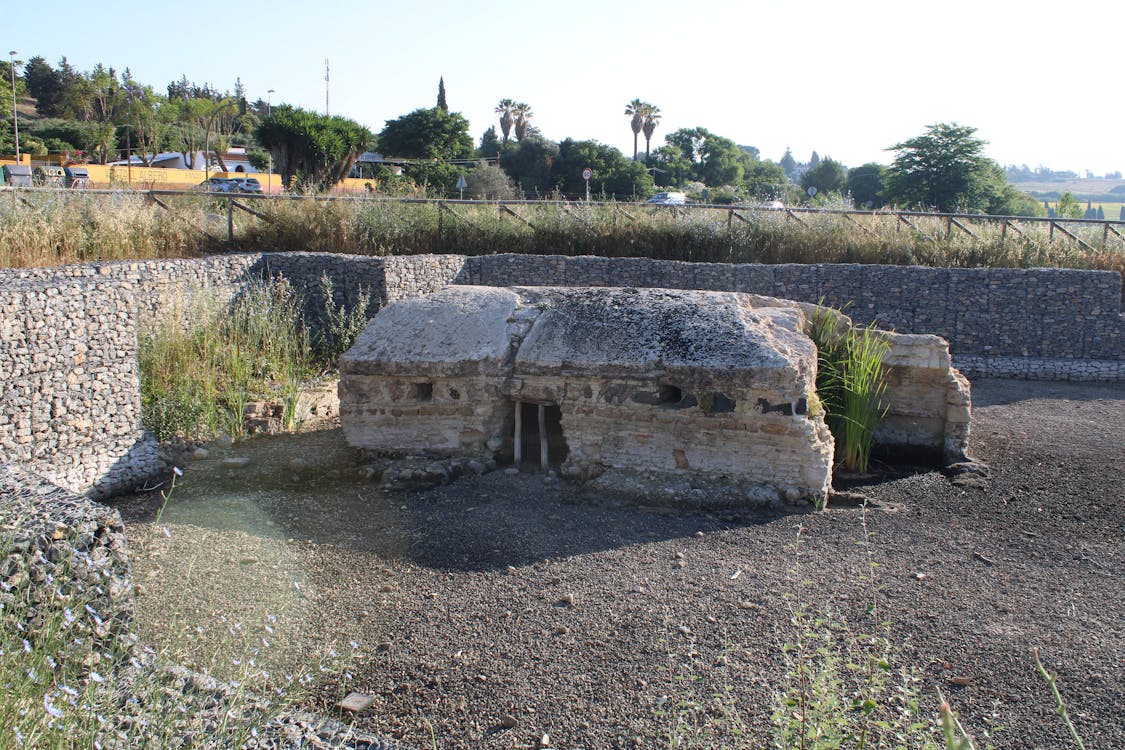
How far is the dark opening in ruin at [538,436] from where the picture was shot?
6.72m

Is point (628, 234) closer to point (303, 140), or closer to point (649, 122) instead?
point (303, 140)

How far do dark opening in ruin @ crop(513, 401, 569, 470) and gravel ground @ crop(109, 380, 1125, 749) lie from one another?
42 centimetres

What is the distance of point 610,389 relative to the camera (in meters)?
6.29

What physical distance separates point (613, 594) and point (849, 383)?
135 inches

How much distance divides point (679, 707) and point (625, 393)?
299 cm

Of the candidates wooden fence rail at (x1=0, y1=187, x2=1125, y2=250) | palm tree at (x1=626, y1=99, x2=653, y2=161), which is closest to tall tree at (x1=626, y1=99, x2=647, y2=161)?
palm tree at (x1=626, y1=99, x2=653, y2=161)

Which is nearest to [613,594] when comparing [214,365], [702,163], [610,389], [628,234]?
[610,389]

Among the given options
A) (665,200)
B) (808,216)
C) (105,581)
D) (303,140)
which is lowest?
(105,581)

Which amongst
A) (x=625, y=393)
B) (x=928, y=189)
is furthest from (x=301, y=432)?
(x=928, y=189)

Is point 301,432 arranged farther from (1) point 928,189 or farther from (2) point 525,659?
(1) point 928,189

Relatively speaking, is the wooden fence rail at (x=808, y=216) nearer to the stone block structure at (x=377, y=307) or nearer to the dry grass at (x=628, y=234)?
the dry grass at (x=628, y=234)

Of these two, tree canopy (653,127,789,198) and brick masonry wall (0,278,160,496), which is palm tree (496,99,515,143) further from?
brick masonry wall (0,278,160,496)

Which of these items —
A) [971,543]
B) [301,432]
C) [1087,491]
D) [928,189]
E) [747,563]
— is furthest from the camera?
[928,189]

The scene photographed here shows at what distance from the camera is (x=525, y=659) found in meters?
3.97
